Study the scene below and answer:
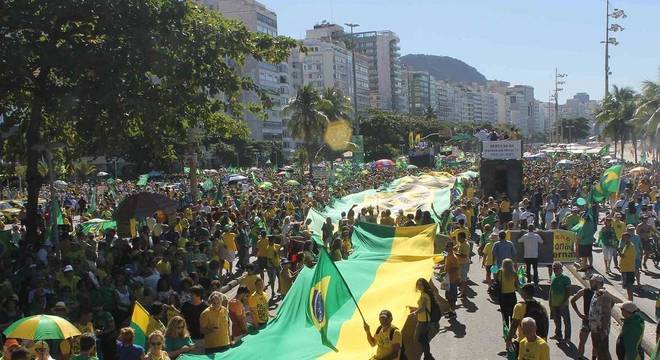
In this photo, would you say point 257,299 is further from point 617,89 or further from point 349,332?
point 617,89

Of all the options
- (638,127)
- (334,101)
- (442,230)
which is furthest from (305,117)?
(442,230)

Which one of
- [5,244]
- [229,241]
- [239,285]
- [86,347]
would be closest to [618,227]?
[229,241]

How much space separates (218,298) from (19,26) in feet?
32.9

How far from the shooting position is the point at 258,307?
10.3m

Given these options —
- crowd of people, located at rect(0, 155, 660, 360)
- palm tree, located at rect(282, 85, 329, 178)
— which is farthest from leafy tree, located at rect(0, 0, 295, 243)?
palm tree, located at rect(282, 85, 329, 178)

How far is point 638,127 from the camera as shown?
195ft

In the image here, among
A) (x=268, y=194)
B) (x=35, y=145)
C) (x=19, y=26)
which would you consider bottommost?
(x=268, y=194)

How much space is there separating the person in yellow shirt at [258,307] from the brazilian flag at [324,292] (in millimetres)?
1221

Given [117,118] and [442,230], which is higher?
[117,118]

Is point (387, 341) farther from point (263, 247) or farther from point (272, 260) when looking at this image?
point (263, 247)

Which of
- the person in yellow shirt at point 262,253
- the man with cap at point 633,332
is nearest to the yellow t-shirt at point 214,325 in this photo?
the man with cap at point 633,332

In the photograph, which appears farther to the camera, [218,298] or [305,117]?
[305,117]

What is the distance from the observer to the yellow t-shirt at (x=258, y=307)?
10211mm

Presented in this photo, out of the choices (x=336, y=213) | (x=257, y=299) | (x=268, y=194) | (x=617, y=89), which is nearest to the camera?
(x=257, y=299)
